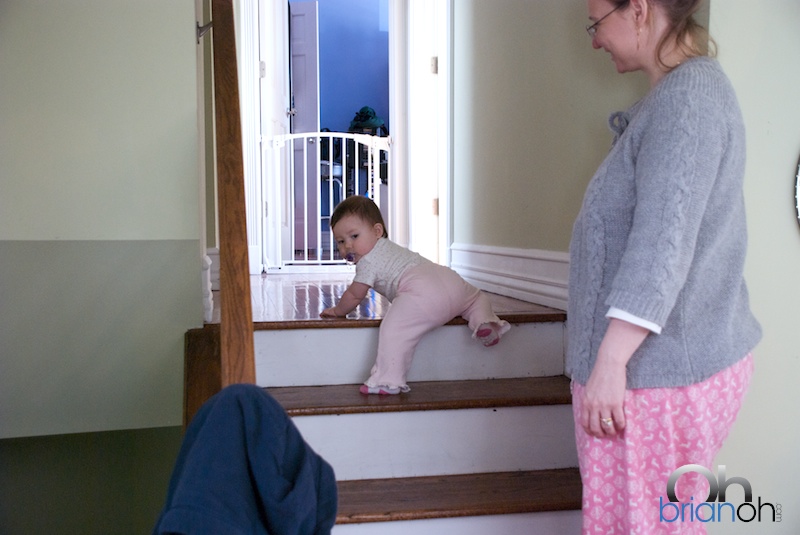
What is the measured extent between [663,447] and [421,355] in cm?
113

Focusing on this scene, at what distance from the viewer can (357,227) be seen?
2.38m

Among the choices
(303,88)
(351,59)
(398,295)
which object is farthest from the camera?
(351,59)

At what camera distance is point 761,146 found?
1.71m

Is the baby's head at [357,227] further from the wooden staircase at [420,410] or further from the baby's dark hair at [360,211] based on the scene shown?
the wooden staircase at [420,410]

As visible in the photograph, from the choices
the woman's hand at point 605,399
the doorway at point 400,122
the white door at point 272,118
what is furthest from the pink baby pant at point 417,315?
the white door at point 272,118

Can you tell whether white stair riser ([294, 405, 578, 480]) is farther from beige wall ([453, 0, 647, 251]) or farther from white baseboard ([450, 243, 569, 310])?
beige wall ([453, 0, 647, 251])

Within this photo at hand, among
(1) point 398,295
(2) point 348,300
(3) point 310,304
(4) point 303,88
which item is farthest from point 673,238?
(4) point 303,88

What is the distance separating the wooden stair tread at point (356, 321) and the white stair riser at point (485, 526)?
2.10 ft

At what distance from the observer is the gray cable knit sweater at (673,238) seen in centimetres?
105

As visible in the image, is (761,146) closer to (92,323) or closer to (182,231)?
(182,231)

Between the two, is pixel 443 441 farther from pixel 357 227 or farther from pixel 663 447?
pixel 663 447

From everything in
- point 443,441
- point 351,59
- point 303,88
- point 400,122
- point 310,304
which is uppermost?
point 351,59

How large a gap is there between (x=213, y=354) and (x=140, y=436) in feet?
3.60

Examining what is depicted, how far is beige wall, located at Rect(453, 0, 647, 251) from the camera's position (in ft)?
7.47
